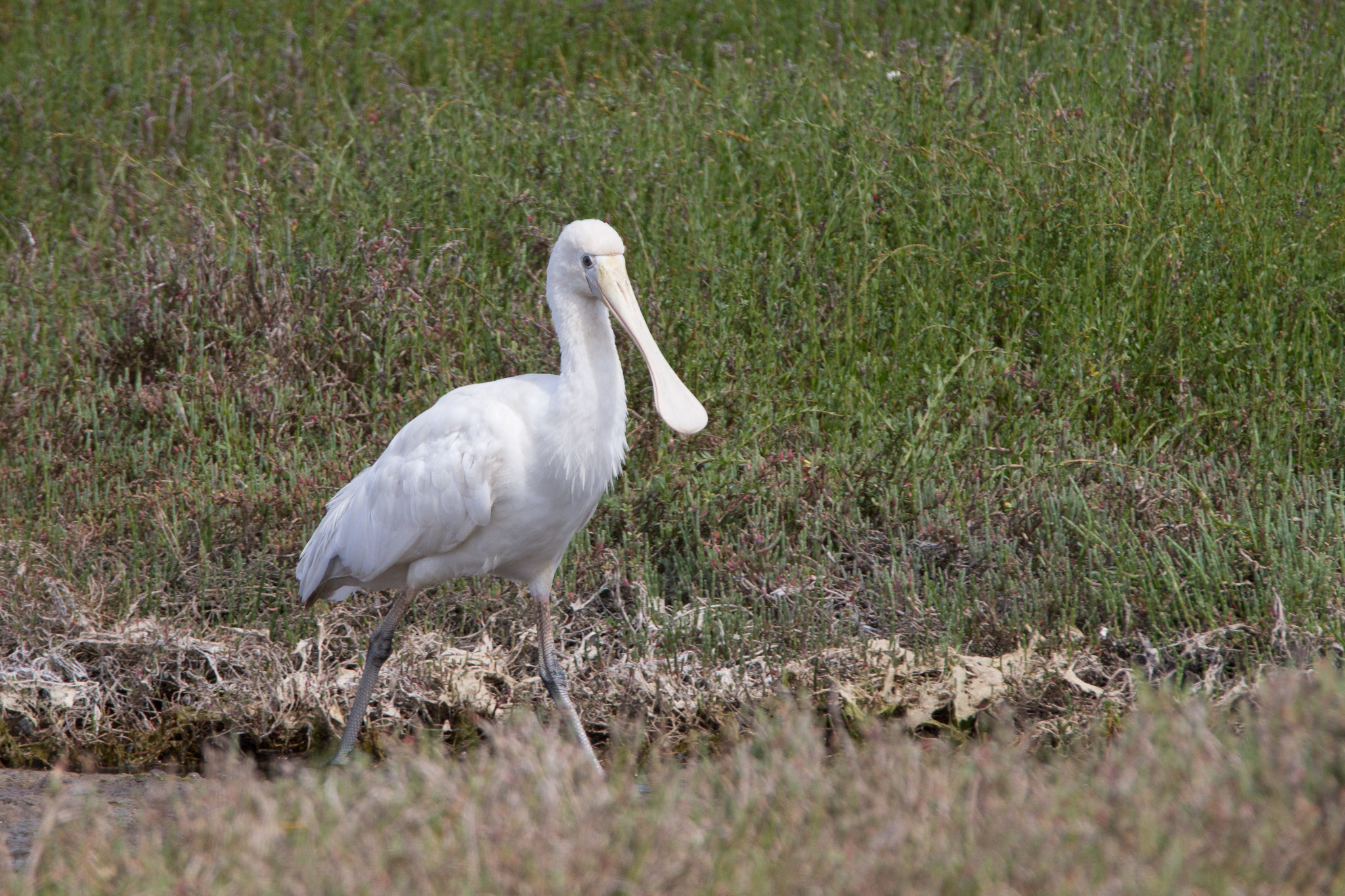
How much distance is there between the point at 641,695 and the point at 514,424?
3.40ft

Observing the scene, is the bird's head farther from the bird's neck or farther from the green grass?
the green grass

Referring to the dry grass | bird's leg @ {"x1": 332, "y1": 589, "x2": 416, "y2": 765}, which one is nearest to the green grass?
bird's leg @ {"x1": 332, "y1": 589, "x2": 416, "y2": 765}

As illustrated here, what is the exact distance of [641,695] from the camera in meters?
4.58

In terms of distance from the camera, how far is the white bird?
4148 millimetres

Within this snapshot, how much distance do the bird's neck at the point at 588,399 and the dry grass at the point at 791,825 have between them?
141cm

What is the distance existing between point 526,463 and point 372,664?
0.89 meters

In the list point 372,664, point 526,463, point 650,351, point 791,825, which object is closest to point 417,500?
point 526,463

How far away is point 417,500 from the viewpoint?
430 centimetres

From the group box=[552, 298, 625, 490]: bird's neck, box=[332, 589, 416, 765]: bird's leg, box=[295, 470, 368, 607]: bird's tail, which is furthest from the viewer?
box=[295, 470, 368, 607]: bird's tail

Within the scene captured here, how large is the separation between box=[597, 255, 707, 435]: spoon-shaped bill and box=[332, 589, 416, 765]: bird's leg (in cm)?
105

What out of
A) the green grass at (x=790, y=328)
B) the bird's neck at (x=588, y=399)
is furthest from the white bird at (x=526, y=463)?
the green grass at (x=790, y=328)

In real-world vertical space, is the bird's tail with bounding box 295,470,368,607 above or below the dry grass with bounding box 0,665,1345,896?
below

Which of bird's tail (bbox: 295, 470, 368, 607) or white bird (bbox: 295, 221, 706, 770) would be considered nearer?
Result: white bird (bbox: 295, 221, 706, 770)

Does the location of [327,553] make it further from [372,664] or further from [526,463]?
[526,463]
